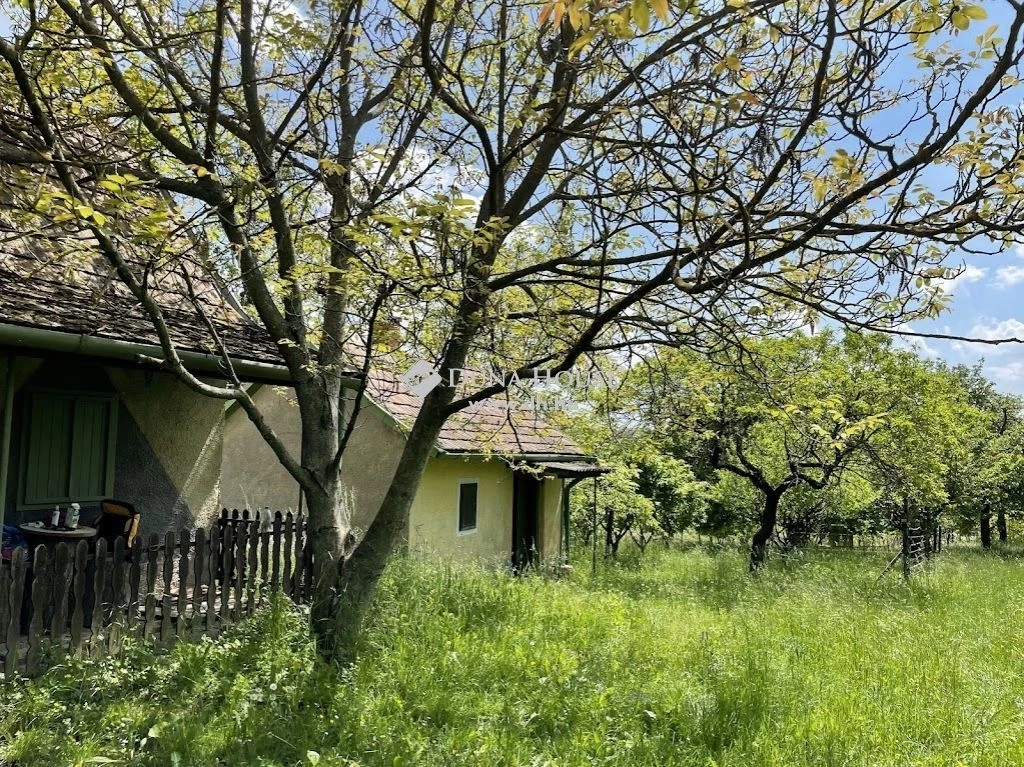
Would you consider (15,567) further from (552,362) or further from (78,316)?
(552,362)

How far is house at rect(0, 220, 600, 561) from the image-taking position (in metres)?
6.05

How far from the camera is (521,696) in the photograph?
17.8 ft

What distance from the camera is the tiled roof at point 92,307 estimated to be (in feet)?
18.6

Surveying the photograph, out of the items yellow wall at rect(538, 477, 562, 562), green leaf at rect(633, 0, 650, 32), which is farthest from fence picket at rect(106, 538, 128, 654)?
yellow wall at rect(538, 477, 562, 562)

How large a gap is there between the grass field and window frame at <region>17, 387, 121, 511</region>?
8.94ft

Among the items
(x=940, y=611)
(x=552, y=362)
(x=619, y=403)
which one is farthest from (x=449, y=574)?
(x=940, y=611)

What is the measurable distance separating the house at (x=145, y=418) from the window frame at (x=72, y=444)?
0.04 feet

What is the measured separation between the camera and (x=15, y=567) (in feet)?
16.8

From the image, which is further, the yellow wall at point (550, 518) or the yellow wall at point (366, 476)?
the yellow wall at point (550, 518)

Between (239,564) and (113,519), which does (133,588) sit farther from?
(113,519)

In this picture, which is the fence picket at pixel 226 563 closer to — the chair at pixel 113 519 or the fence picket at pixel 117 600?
the fence picket at pixel 117 600

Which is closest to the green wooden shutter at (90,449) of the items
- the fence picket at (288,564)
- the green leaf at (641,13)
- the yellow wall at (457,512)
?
the fence picket at (288,564)

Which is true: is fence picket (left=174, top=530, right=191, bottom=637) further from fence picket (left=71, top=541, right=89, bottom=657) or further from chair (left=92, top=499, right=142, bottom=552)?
chair (left=92, top=499, right=142, bottom=552)

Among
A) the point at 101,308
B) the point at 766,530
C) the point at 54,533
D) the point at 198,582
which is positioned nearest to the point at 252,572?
the point at 198,582
